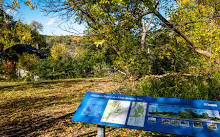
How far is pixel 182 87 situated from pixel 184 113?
3249mm

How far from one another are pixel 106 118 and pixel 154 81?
383cm

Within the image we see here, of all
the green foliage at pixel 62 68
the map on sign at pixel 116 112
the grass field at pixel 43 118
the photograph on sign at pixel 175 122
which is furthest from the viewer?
the green foliage at pixel 62 68

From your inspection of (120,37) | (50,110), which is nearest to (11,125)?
(50,110)

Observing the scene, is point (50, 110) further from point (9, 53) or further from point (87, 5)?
point (9, 53)

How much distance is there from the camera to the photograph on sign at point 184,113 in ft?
7.08

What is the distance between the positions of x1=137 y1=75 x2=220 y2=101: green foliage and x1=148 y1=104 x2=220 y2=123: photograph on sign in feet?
8.93

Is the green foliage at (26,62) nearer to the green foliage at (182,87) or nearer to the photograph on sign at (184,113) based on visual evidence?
the green foliage at (182,87)

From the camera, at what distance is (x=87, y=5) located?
18.1 feet

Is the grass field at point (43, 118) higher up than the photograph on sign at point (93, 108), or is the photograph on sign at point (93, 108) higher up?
the photograph on sign at point (93, 108)

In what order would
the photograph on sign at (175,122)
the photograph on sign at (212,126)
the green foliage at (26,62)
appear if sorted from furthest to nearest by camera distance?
the green foliage at (26,62)
the photograph on sign at (175,122)
the photograph on sign at (212,126)

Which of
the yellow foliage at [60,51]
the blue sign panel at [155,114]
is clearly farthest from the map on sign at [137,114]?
the yellow foliage at [60,51]

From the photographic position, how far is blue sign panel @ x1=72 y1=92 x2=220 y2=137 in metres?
2.09

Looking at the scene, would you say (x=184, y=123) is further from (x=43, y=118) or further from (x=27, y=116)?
(x=27, y=116)

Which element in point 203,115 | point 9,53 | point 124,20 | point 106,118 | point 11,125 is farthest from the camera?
point 9,53
